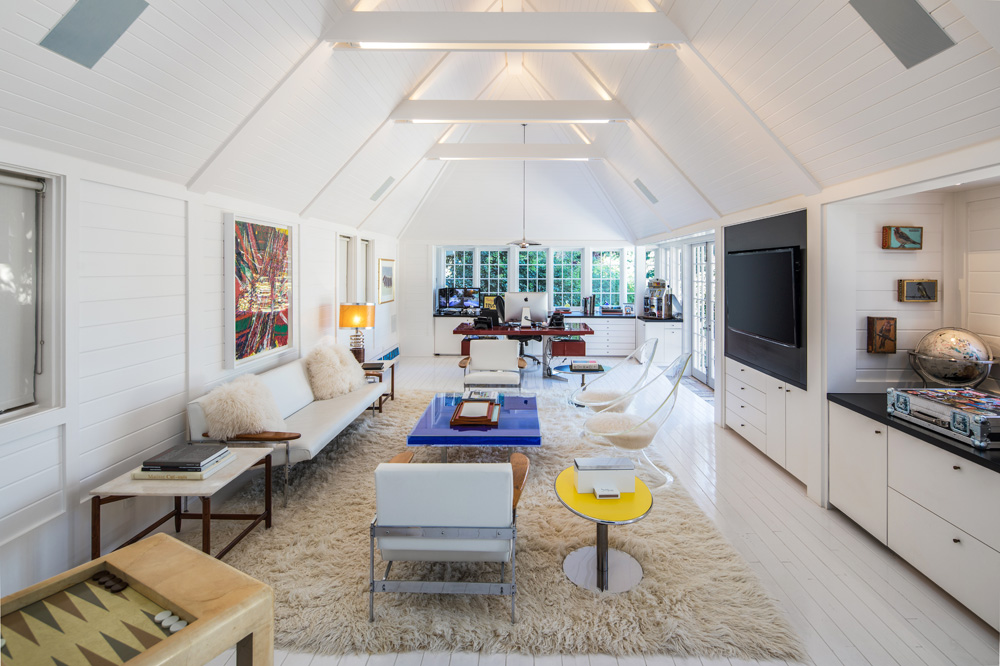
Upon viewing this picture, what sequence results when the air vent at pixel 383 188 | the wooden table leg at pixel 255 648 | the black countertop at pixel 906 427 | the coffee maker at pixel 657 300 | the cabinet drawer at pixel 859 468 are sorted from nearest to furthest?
1. the wooden table leg at pixel 255 648
2. the black countertop at pixel 906 427
3. the cabinet drawer at pixel 859 468
4. the air vent at pixel 383 188
5. the coffee maker at pixel 657 300

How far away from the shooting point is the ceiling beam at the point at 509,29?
10.2 feet

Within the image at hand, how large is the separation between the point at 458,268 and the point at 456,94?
4.36 m

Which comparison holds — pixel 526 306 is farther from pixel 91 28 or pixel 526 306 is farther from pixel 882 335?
pixel 91 28

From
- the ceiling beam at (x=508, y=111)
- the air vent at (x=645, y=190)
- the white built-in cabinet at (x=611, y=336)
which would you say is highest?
the ceiling beam at (x=508, y=111)

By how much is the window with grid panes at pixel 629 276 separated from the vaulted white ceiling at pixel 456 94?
3.73m

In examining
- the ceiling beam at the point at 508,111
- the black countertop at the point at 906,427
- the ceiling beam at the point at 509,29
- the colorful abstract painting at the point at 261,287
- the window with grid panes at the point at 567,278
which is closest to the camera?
the black countertop at the point at 906,427

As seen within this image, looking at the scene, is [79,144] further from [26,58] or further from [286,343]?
[286,343]

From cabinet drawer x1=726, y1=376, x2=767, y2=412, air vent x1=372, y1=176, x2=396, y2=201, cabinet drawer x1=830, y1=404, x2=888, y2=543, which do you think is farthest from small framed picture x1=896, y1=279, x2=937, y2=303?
air vent x1=372, y1=176, x2=396, y2=201

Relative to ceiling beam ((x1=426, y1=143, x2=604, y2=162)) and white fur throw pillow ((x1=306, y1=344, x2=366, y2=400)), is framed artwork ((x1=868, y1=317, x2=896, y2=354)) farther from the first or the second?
white fur throw pillow ((x1=306, y1=344, x2=366, y2=400))

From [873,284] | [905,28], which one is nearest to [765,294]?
[873,284]

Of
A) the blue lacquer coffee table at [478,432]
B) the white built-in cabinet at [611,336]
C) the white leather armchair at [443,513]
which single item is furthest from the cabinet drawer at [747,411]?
the white built-in cabinet at [611,336]

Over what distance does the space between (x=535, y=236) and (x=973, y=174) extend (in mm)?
7441

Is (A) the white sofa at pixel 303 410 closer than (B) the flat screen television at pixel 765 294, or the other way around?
(A) the white sofa at pixel 303 410

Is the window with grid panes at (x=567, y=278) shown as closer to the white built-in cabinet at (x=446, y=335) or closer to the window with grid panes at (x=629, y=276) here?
the window with grid panes at (x=629, y=276)
